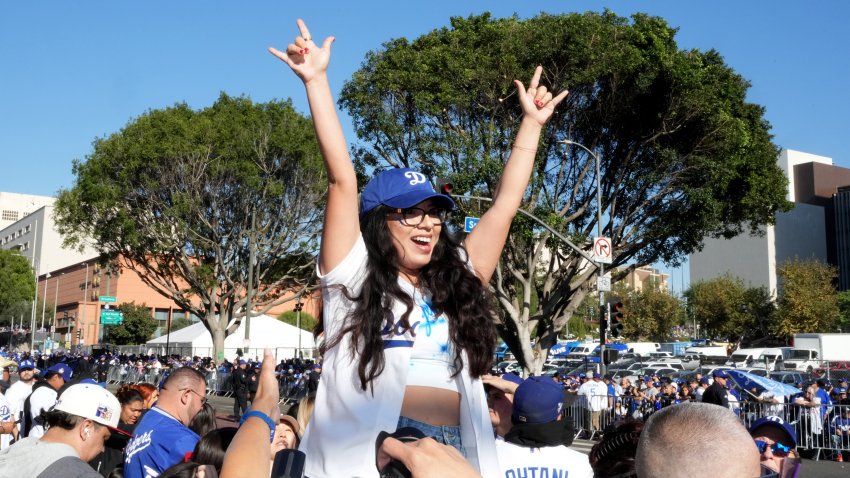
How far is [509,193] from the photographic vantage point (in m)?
2.79

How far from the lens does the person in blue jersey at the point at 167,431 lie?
14.5 ft

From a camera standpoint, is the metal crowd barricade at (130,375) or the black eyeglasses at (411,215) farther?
the metal crowd barricade at (130,375)

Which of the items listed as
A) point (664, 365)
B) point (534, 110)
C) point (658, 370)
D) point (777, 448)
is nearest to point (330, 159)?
point (534, 110)

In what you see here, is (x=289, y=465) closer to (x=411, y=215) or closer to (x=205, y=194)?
(x=411, y=215)

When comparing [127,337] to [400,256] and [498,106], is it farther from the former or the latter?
[400,256]

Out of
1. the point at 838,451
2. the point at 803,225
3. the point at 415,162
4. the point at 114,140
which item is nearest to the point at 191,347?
the point at 114,140

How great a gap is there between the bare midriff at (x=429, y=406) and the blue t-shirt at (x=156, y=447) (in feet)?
8.70

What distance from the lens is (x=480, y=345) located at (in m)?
2.31


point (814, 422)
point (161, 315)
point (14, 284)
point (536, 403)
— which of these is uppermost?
point (14, 284)

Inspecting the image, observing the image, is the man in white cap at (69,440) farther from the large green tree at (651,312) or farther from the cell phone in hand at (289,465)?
the large green tree at (651,312)

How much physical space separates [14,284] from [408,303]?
85.9 metres

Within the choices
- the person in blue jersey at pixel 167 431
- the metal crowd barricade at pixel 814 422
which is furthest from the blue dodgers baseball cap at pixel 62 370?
the metal crowd barricade at pixel 814 422

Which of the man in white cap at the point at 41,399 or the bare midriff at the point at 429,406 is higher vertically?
the bare midriff at the point at 429,406

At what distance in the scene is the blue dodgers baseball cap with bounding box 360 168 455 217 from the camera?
2.37m
